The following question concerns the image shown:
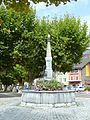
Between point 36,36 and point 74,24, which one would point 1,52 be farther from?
point 74,24

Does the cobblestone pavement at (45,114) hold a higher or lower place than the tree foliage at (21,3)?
lower

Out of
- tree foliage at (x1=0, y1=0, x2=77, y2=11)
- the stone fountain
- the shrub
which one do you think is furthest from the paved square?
tree foliage at (x1=0, y1=0, x2=77, y2=11)

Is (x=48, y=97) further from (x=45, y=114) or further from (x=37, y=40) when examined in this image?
(x=37, y=40)

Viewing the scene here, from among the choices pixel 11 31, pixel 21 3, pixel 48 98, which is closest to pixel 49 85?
pixel 48 98

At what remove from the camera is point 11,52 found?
39.1m

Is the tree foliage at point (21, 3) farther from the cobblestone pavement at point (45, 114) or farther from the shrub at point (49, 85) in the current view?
the shrub at point (49, 85)

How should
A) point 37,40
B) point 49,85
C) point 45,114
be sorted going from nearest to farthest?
point 45,114 < point 49,85 < point 37,40

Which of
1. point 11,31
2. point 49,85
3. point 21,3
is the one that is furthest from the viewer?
point 11,31

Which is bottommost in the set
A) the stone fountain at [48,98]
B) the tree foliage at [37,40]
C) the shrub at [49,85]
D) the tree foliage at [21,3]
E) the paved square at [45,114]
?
the paved square at [45,114]

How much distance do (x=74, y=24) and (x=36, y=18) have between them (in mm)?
4343

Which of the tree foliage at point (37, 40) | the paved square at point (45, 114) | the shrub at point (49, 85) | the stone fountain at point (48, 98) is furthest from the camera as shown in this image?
the tree foliage at point (37, 40)

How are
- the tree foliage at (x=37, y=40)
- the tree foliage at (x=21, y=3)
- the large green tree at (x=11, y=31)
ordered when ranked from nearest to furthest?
the tree foliage at (x=21, y=3) < the large green tree at (x=11, y=31) < the tree foliage at (x=37, y=40)

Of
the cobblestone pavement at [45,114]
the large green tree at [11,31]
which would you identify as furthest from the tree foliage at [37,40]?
the cobblestone pavement at [45,114]

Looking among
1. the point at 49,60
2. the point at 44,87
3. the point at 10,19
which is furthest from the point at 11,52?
the point at 44,87
